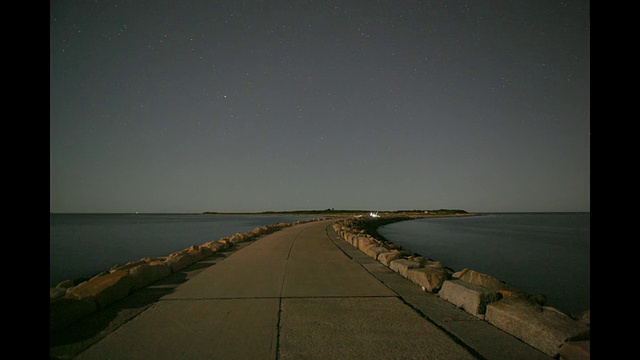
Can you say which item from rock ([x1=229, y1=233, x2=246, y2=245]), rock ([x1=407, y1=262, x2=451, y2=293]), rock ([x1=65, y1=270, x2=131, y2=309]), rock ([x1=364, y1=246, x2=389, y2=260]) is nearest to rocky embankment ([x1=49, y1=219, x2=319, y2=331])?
rock ([x1=65, y1=270, x2=131, y2=309])

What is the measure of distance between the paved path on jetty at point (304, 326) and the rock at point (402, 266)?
452mm

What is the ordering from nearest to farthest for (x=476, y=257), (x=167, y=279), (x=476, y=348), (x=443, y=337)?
(x=476, y=348), (x=443, y=337), (x=167, y=279), (x=476, y=257)

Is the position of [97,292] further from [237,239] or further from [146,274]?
[237,239]

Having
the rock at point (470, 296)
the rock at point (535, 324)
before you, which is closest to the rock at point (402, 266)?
the rock at point (470, 296)

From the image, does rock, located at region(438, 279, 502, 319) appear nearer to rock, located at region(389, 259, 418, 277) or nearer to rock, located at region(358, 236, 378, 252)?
rock, located at region(389, 259, 418, 277)

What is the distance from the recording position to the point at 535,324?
3178 mm

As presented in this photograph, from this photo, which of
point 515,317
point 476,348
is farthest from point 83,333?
point 515,317

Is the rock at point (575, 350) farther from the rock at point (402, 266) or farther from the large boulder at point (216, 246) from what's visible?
the large boulder at point (216, 246)

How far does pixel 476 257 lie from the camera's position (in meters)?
19.0

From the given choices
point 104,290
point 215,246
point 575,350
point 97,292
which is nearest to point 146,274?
point 104,290

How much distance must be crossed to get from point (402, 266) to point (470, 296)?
2453mm
